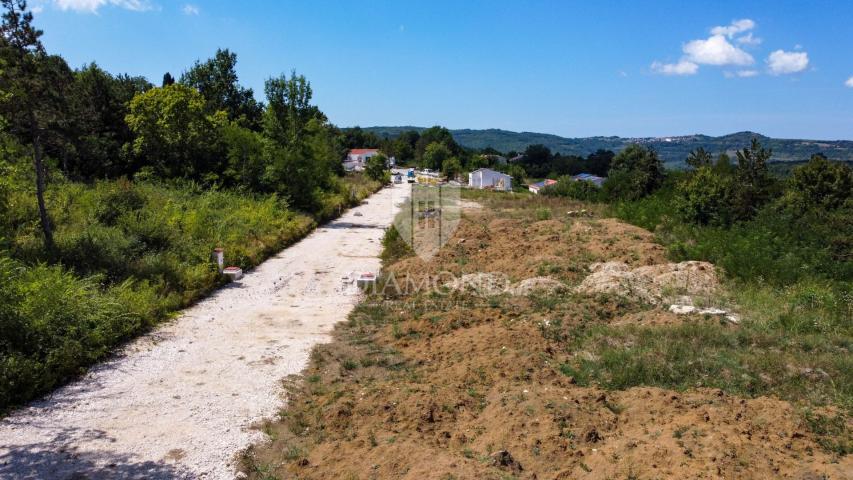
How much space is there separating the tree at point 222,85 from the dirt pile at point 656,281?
103 feet

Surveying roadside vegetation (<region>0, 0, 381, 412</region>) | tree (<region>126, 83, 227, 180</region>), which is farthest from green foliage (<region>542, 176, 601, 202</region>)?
tree (<region>126, 83, 227, 180</region>)

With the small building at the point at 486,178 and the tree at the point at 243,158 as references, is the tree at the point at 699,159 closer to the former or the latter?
the tree at the point at 243,158

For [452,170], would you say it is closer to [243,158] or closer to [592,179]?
[592,179]

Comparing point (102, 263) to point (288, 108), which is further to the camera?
point (288, 108)

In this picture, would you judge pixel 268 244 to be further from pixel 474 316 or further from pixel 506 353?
pixel 506 353

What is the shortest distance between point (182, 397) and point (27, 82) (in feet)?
24.4

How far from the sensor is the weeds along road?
5.38 metres

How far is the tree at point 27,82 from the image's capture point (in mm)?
10094

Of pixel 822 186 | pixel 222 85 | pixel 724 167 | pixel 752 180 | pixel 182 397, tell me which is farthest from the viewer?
pixel 222 85

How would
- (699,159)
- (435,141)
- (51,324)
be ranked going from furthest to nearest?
(435,141), (699,159), (51,324)

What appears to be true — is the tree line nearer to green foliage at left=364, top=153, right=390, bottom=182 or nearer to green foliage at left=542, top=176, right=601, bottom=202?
green foliage at left=542, top=176, right=601, bottom=202

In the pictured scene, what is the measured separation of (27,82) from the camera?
33.2ft
